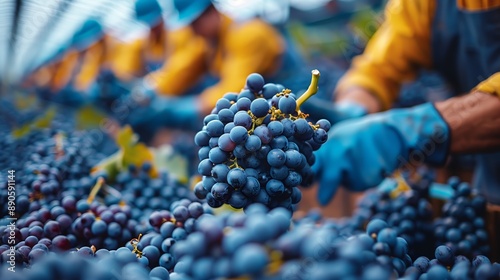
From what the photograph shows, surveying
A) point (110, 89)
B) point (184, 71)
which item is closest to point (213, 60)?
Answer: point (184, 71)

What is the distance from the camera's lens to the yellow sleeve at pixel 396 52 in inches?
58.7

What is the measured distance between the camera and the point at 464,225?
987 millimetres

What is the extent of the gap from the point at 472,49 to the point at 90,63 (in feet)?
16.3

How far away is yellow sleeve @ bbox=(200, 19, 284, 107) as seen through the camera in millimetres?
2924

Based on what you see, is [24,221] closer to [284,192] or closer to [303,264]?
[284,192]

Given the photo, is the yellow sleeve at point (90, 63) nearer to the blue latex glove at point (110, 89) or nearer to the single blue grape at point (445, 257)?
the blue latex glove at point (110, 89)

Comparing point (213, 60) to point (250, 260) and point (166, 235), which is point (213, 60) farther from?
point (250, 260)

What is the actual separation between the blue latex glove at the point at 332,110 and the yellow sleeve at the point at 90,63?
13.1 feet

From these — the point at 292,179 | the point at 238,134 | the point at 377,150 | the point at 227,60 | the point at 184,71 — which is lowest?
the point at 184,71

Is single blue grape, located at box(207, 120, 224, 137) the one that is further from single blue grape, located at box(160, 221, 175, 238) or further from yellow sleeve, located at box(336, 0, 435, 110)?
yellow sleeve, located at box(336, 0, 435, 110)

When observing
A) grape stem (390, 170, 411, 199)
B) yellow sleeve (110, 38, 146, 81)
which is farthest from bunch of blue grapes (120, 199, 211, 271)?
yellow sleeve (110, 38, 146, 81)

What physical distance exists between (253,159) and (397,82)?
1.28m

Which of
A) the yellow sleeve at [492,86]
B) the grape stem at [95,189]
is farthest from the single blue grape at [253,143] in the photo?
the yellow sleeve at [492,86]

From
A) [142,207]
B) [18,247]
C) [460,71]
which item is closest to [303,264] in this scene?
[18,247]
